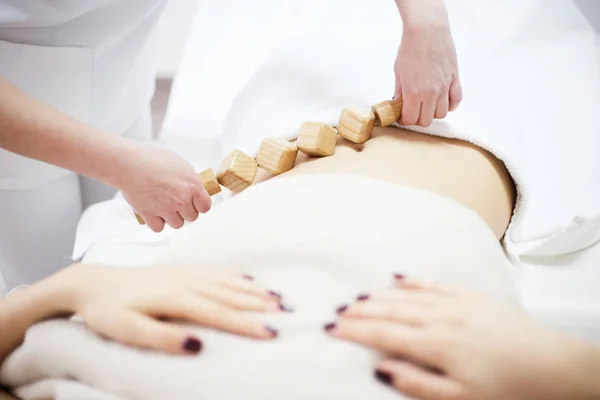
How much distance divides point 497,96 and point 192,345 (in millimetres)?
714

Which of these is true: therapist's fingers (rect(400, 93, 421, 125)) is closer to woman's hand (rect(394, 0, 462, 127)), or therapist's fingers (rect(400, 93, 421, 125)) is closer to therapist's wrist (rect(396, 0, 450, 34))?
woman's hand (rect(394, 0, 462, 127))

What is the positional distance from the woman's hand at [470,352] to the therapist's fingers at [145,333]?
0.42 feet

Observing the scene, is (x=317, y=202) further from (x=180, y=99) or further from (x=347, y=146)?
(x=180, y=99)

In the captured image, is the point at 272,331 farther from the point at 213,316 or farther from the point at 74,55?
Result: the point at 74,55

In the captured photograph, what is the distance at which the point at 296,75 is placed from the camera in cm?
95

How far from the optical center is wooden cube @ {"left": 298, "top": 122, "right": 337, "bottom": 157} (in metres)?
0.83

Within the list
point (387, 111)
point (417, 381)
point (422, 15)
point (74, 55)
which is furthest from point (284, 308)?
point (74, 55)

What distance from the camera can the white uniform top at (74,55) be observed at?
0.86 metres

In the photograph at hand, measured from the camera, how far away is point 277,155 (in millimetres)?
843

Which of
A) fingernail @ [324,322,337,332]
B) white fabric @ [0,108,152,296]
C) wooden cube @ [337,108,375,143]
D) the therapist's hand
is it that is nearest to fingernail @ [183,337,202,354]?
fingernail @ [324,322,337,332]

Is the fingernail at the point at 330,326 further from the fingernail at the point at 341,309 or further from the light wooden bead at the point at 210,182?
the light wooden bead at the point at 210,182

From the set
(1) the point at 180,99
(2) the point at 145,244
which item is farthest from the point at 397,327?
(1) the point at 180,99

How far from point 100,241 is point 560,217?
2.48ft

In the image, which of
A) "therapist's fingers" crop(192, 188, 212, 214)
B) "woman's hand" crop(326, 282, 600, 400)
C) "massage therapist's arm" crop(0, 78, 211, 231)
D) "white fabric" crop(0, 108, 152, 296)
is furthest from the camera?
"white fabric" crop(0, 108, 152, 296)
